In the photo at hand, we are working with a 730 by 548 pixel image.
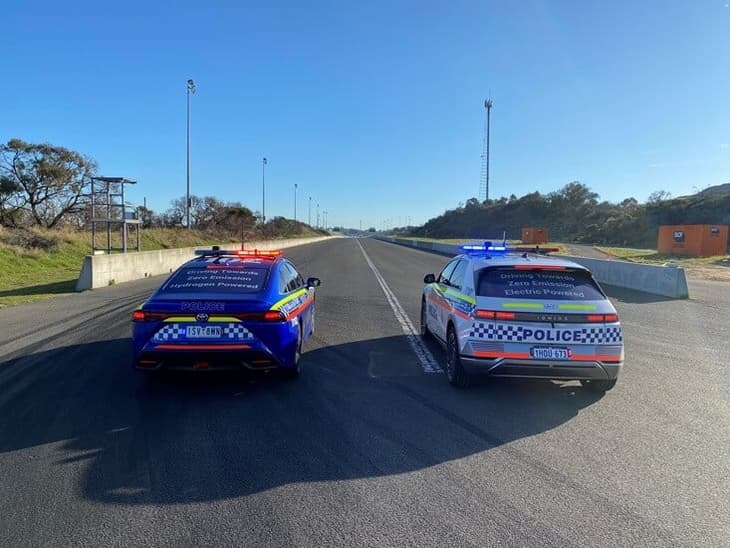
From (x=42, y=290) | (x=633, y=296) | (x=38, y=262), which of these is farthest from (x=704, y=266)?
(x=38, y=262)

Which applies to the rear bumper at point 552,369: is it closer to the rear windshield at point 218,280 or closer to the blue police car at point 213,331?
the blue police car at point 213,331

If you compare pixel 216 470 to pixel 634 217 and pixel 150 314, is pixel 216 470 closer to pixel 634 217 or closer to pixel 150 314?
pixel 150 314

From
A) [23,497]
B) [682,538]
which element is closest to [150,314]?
[23,497]

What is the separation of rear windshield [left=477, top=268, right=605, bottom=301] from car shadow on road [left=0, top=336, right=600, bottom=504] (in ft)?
3.69

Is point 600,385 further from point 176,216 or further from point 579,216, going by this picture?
point 579,216

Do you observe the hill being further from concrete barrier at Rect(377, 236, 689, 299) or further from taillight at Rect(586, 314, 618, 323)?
taillight at Rect(586, 314, 618, 323)

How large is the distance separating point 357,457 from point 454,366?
2.30 m

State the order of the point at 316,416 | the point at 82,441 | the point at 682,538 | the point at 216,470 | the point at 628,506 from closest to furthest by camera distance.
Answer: the point at 682,538, the point at 628,506, the point at 216,470, the point at 82,441, the point at 316,416

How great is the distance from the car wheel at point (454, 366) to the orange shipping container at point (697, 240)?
3532 centimetres

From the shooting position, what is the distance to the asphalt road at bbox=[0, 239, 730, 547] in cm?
344

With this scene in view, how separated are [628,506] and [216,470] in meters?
2.85

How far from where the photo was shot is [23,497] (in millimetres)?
3783

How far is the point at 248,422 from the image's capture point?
17.2 feet

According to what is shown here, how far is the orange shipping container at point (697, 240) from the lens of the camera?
35906 millimetres
